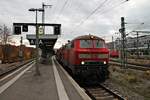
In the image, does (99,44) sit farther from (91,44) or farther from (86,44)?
(86,44)

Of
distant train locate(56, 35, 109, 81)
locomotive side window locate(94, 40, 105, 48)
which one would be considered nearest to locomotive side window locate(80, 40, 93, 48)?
distant train locate(56, 35, 109, 81)

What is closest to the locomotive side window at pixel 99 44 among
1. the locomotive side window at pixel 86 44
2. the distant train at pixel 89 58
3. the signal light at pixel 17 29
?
the distant train at pixel 89 58

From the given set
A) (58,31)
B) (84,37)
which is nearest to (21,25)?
(58,31)

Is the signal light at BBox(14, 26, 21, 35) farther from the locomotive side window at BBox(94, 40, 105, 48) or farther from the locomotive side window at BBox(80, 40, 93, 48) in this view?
the locomotive side window at BBox(94, 40, 105, 48)

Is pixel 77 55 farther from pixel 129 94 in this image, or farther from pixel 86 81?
pixel 129 94

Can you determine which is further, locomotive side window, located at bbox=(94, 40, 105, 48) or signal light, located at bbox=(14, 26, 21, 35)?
signal light, located at bbox=(14, 26, 21, 35)

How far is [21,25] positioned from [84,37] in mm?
7376

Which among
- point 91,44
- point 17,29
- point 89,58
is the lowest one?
point 89,58

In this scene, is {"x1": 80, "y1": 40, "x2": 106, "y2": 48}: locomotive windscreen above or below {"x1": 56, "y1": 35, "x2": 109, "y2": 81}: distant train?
above

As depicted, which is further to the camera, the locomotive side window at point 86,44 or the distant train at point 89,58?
the locomotive side window at point 86,44

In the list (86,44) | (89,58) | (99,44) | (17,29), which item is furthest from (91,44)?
(17,29)

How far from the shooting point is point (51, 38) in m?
32.0

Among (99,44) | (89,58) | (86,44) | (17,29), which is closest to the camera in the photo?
(89,58)

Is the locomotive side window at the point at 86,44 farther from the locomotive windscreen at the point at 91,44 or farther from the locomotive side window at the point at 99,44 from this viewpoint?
the locomotive side window at the point at 99,44
